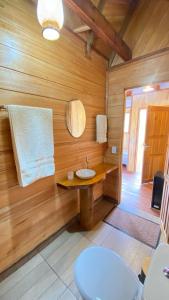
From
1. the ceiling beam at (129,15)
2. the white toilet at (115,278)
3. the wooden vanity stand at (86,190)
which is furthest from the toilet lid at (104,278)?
the ceiling beam at (129,15)

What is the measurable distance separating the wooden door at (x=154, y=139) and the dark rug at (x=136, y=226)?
147 centimetres

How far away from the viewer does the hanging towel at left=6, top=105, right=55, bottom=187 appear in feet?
3.95

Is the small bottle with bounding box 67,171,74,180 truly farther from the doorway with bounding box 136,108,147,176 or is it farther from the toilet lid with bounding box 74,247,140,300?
the doorway with bounding box 136,108,147,176

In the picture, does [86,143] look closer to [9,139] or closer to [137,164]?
[9,139]

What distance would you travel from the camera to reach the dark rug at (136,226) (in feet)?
6.04

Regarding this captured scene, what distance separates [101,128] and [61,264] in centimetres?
190

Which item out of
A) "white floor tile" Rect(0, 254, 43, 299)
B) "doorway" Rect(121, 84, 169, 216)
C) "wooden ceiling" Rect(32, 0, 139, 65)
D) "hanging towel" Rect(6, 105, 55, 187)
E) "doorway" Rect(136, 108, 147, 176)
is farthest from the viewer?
"doorway" Rect(136, 108, 147, 176)

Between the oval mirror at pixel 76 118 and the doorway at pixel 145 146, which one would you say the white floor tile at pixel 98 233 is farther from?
the oval mirror at pixel 76 118

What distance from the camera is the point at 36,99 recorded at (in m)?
1.45

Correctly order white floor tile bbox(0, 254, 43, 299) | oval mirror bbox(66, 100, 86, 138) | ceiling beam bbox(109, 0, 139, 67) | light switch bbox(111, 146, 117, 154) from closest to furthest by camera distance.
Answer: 1. white floor tile bbox(0, 254, 43, 299)
2. oval mirror bbox(66, 100, 86, 138)
3. ceiling beam bbox(109, 0, 139, 67)
4. light switch bbox(111, 146, 117, 154)

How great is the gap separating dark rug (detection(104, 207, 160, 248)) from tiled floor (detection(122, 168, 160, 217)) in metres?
0.26

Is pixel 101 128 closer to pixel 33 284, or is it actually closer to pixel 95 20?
pixel 95 20

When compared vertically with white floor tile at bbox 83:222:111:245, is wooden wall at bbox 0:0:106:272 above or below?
above

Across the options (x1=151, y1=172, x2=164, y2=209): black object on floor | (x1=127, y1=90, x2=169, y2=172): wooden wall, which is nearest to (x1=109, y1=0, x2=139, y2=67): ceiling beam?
(x1=127, y1=90, x2=169, y2=172): wooden wall
